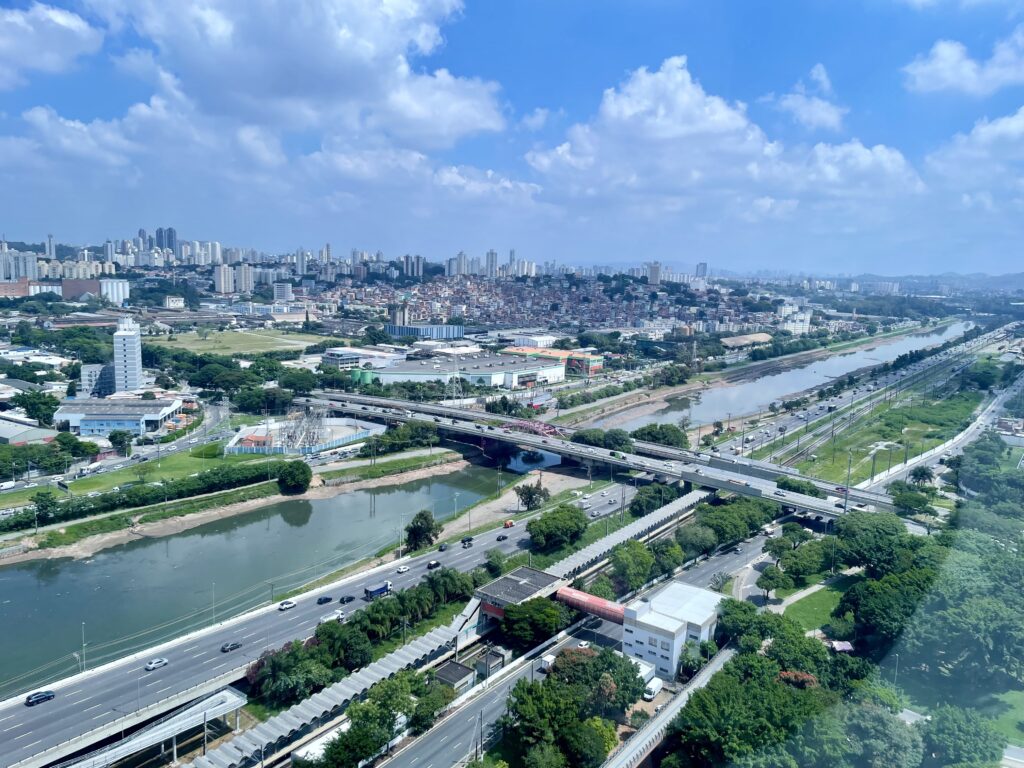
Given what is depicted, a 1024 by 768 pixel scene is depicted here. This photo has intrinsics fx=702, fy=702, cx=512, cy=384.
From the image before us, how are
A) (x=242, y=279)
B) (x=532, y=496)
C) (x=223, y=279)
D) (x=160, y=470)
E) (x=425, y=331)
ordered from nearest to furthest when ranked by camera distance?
(x=532, y=496), (x=160, y=470), (x=425, y=331), (x=223, y=279), (x=242, y=279)

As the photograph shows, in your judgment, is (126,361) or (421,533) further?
(126,361)

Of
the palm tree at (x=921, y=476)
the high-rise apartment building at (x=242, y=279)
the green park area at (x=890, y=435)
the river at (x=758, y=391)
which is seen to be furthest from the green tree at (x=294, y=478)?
the high-rise apartment building at (x=242, y=279)

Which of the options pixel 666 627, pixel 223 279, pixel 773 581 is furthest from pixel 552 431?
pixel 223 279

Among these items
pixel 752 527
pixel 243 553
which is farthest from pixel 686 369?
pixel 243 553

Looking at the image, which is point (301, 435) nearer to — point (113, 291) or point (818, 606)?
point (818, 606)

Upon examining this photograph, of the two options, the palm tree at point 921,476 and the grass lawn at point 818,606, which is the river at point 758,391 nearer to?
the palm tree at point 921,476

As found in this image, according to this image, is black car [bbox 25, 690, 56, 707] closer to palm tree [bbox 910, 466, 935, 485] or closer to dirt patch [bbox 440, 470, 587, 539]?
dirt patch [bbox 440, 470, 587, 539]
